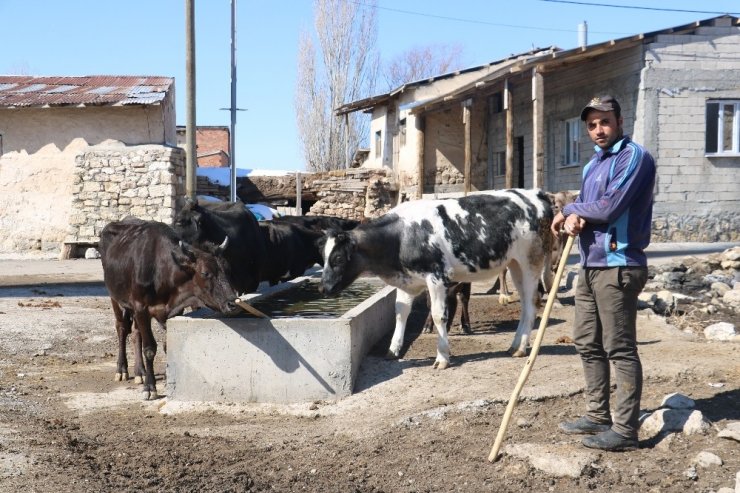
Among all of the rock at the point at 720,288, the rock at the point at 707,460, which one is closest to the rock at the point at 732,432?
the rock at the point at 707,460

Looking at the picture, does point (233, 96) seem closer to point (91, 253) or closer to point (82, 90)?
point (82, 90)

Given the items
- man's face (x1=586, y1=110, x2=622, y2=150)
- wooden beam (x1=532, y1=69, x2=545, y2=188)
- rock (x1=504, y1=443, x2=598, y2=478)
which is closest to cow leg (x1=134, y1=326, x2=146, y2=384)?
rock (x1=504, y1=443, x2=598, y2=478)

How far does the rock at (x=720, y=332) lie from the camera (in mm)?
8523

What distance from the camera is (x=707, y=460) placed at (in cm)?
474

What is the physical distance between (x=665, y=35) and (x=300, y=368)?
15.7m

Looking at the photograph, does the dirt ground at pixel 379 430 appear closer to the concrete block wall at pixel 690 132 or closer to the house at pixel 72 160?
the concrete block wall at pixel 690 132

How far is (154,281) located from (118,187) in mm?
13690

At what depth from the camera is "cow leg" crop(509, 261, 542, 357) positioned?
26.4ft

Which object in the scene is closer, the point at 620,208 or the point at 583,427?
the point at 620,208

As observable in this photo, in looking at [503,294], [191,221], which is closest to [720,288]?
[503,294]

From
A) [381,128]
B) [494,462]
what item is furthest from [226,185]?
[494,462]

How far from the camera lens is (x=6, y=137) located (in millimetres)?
21406

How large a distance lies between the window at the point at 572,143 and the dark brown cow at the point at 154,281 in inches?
655

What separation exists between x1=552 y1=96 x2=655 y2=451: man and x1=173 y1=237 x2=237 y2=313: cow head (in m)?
3.24
